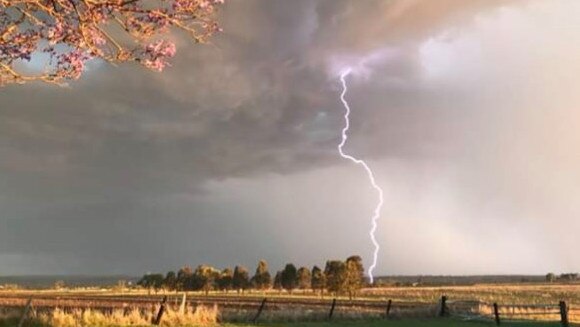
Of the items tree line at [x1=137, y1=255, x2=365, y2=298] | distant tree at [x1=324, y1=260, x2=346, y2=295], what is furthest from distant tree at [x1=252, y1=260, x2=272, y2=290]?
distant tree at [x1=324, y1=260, x2=346, y2=295]

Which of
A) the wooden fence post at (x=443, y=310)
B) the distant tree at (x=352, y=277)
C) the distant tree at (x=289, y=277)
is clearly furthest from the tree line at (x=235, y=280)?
the wooden fence post at (x=443, y=310)

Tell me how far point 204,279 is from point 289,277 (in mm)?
17141

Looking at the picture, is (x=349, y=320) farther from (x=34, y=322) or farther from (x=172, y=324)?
(x=34, y=322)

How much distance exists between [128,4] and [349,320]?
24.6 metres

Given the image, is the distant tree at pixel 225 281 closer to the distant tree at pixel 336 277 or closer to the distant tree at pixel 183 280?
the distant tree at pixel 183 280

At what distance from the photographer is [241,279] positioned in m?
123

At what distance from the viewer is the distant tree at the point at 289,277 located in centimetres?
12144

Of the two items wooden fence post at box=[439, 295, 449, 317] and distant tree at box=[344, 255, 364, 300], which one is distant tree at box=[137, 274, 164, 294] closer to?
distant tree at box=[344, 255, 364, 300]

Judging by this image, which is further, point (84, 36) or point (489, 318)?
point (489, 318)

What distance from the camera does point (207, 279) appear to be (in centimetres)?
12300

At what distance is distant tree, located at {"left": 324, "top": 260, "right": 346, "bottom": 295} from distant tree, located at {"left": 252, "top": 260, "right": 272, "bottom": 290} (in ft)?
118

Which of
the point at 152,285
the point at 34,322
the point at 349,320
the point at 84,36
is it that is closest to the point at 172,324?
the point at 34,322

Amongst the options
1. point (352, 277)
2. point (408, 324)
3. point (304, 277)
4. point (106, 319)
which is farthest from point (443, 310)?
point (304, 277)

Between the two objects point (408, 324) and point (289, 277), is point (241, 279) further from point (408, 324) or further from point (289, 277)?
point (408, 324)
